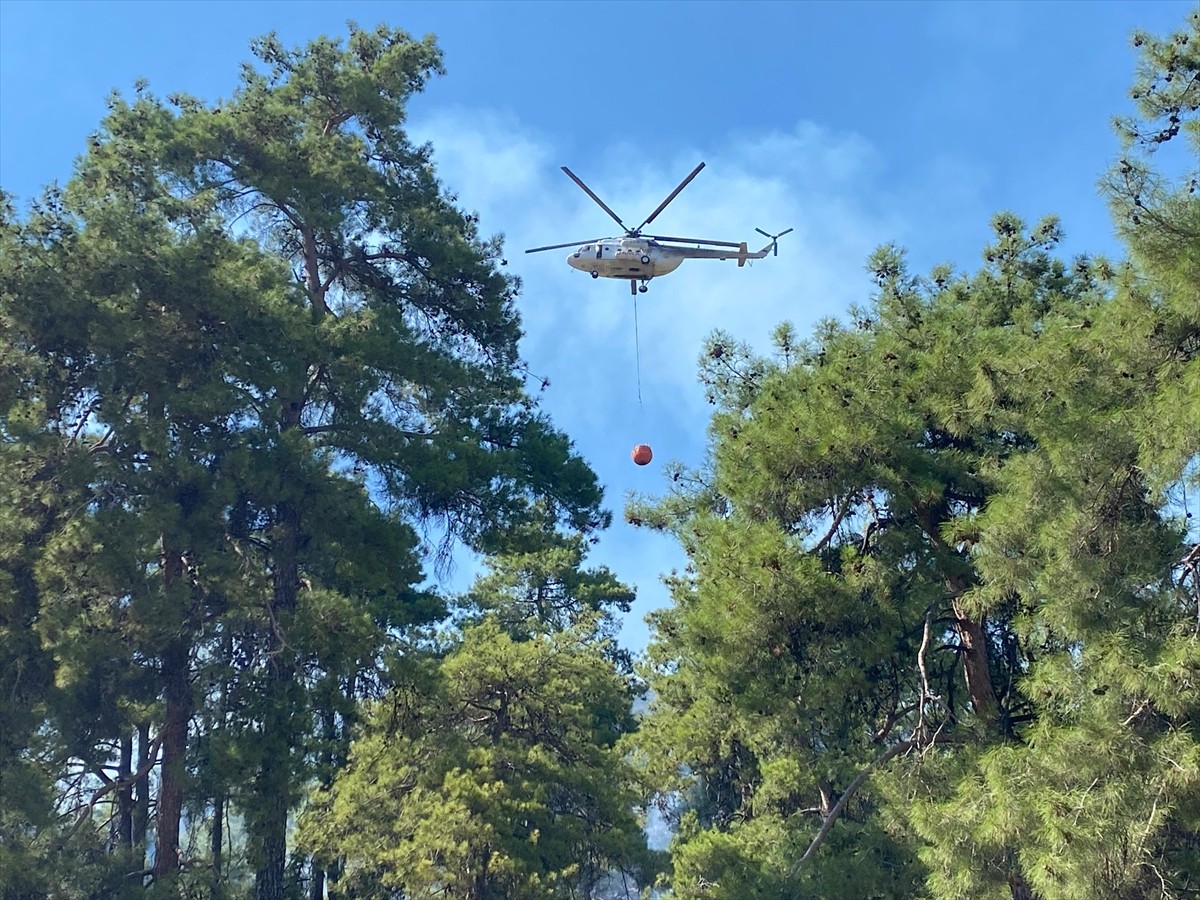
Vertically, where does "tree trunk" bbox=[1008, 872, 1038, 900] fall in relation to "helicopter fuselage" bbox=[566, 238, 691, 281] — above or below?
below

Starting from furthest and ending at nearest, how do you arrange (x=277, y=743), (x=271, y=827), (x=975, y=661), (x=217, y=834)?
(x=217, y=834), (x=271, y=827), (x=277, y=743), (x=975, y=661)

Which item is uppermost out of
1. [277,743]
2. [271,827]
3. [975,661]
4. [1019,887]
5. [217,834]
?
[277,743]

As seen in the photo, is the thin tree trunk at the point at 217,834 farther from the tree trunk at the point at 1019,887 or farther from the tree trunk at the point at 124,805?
the tree trunk at the point at 1019,887

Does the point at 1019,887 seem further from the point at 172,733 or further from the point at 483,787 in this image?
the point at 172,733

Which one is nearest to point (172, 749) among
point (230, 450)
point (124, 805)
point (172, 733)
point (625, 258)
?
point (172, 733)

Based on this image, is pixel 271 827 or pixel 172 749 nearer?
pixel 271 827

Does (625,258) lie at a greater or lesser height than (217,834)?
greater

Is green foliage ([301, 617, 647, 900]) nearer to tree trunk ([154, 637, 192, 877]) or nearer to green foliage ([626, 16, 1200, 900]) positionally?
tree trunk ([154, 637, 192, 877])

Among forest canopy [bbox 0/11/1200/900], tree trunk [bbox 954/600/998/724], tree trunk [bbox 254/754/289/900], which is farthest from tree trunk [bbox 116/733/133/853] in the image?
tree trunk [bbox 954/600/998/724]

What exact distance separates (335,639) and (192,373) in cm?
346

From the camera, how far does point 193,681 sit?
13273mm

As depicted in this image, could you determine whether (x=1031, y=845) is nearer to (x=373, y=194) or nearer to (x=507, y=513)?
(x=507, y=513)

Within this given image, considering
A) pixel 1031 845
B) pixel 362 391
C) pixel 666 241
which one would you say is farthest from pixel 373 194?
pixel 1031 845

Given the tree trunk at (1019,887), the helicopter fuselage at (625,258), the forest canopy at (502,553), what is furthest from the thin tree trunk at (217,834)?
the tree trunk at (1019,887)
